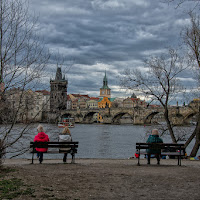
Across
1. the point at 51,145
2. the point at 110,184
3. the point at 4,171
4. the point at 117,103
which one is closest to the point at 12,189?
the point at 4,171

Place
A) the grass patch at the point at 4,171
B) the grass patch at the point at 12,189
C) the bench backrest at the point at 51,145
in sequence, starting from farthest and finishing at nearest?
1. the bench backrest at the point at 51,145
2. the grass patch at the point at 4,171
3. the grass patch at the point at 12,189

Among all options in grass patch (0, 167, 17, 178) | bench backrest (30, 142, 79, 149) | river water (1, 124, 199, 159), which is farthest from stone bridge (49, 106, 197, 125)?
grass patch (0, 167, 17, 178)

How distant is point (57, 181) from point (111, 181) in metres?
1.09

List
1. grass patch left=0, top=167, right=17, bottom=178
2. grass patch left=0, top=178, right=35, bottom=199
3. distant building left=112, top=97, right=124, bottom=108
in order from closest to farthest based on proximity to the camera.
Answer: grass patch left=0, top=178, right=35, bottom=199 < grass patch left=0, top=167, right=17, bottom=178 < distant building left=112, top=97, right=124, bottom=108

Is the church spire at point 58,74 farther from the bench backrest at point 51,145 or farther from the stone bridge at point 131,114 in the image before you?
the stone bridge at point 131,114

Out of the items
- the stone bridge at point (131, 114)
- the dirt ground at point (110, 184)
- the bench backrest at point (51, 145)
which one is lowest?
the dirt ground at point (110, 184)

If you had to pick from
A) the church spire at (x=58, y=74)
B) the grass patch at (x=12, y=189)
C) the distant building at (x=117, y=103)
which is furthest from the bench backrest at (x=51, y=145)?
the distant building at (x=117, y=103)

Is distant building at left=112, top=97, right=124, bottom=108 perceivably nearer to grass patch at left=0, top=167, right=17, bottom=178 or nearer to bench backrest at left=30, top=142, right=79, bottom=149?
bench backrest at left=30, top=142, right=79, bottom=149

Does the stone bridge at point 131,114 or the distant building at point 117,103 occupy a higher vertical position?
the distant building at point 117,103

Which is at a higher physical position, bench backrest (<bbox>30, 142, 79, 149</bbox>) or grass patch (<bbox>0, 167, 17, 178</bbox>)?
bench backrest (<bbox>30, 142, 79, 149</bbox>)

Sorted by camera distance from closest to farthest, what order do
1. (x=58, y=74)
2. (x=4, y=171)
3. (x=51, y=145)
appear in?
(x=4, y=171)
(x=58, y=74)
(x=51, y=145)

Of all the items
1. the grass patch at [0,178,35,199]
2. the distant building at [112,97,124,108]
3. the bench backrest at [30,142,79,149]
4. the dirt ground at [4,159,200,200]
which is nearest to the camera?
the grass patch at [0,178,35,199]

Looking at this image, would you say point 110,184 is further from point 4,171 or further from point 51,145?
point 51,145

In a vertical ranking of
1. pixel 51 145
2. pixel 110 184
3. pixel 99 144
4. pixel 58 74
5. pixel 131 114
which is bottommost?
pixel 99 144
